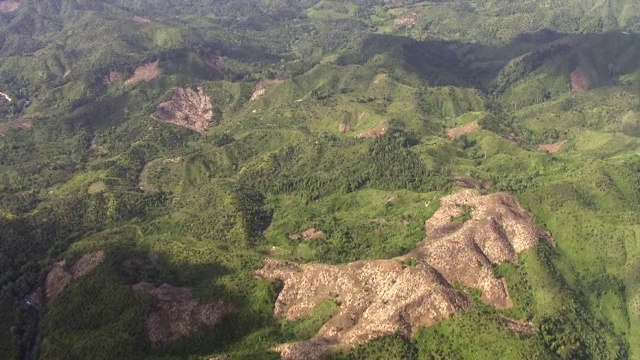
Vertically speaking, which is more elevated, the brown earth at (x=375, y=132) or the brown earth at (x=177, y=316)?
the brown earth at (x=177, y=316)

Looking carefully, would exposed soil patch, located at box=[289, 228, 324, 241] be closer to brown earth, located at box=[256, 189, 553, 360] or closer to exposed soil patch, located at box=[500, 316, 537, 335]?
brown earth, located at box=[256, 189, 553, 360]

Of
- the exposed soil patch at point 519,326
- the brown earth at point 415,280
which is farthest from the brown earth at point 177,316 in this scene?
the exposed soil patch at point 519,326

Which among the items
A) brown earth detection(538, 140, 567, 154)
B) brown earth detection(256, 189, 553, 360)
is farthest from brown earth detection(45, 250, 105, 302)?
brown earth detection(538, 140, 567, 154)

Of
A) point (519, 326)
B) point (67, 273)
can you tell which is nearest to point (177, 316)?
point (67, 273)

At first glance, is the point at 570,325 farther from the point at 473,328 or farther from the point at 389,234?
the point at 389,234

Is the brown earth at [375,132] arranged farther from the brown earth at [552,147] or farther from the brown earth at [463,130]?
the brown earth at [552,147]

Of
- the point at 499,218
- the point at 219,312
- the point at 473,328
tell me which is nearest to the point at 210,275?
the point at 219,312
